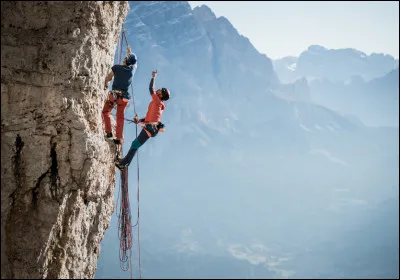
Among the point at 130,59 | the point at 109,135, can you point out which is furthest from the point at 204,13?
the point at 109,135

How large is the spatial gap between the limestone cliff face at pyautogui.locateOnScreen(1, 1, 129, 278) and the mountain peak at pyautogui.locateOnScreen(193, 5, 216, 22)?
473 ft

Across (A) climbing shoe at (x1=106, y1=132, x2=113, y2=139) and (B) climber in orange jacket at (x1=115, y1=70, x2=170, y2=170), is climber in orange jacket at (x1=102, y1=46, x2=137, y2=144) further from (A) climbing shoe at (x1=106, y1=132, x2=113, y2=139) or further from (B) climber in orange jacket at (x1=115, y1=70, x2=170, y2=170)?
(B) climber in orange jacket at (x1=115, y1=70, x2=170, y2=170)

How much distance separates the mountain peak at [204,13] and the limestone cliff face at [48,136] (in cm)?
14419

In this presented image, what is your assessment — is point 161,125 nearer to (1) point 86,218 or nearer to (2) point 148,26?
(1) point 86,218

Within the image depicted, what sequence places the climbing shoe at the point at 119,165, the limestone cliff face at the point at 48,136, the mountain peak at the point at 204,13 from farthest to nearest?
the mountain peak at the point at 204,13, the climbing shoe at the point at 119,165, the limestone cliff face at the point at 48,136

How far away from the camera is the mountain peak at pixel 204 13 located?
141000mm

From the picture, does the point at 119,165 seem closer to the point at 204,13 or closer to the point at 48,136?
A: the point at 48,136

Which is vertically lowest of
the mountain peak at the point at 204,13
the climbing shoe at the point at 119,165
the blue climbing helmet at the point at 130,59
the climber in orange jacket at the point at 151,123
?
the climbing shoe at the point at 119,165

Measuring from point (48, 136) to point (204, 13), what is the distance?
147297 millimetres

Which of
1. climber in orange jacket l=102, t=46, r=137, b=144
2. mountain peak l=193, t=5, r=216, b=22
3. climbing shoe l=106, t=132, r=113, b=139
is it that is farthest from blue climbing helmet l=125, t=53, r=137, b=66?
mountain peak l=193, t=5, r=216, b=22

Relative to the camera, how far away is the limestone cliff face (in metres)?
Result: 4.88

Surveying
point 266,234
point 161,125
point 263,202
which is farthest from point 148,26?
point 161,125

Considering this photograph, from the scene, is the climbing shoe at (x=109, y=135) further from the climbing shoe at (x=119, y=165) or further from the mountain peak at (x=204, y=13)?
the mountain peak at (x=204, y=13)

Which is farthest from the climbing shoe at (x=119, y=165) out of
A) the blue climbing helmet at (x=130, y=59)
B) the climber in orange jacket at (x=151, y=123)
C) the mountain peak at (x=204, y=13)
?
the mountain peak at (x=204, y=13)
